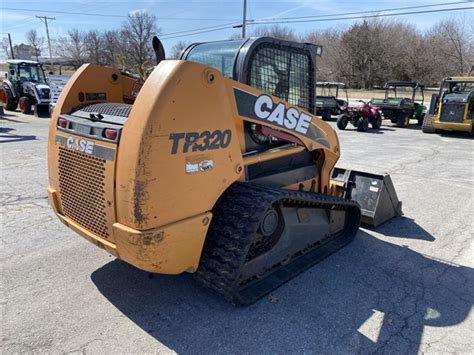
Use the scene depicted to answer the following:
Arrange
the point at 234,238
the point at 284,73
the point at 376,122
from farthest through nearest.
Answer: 1. the point at 376,122
2. the point at 284,73
3. the point at 234,238

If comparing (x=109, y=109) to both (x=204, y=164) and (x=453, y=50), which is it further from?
(x=453, y=50)

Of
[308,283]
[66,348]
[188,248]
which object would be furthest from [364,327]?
[66,348]

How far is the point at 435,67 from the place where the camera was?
2099 inches

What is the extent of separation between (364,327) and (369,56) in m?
62.2

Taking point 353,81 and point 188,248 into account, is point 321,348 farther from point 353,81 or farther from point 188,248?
point 353,81

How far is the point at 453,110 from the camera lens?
15.3 metres

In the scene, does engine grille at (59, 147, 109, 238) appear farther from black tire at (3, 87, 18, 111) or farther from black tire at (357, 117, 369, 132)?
black tire at (3, 87, 18, 111)

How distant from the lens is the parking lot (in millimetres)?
2744

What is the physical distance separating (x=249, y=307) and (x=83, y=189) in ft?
5.55

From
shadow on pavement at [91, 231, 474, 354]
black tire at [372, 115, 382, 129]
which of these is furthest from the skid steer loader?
black tire at [372, 115, 382, 129]

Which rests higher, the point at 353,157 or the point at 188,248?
the point at 188,248

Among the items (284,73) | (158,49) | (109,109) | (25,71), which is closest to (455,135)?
(284,73)

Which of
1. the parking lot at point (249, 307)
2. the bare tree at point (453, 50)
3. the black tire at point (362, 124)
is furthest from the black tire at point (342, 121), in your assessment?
the bare tree at point (453, 50)

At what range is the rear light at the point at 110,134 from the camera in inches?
103
